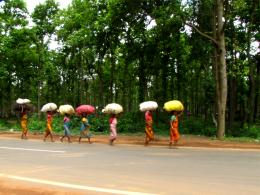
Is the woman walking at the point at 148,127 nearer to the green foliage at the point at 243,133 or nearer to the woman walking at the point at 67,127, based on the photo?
the woman walking at the point at 67,127

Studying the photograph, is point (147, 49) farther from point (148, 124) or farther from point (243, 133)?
point (148, 124)

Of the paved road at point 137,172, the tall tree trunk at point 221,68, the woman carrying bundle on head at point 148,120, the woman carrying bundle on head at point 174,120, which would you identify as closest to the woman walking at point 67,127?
the woman carrying bundle on head at point 148,120

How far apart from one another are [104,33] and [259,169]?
2478 cm

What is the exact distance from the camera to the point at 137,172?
11992mm

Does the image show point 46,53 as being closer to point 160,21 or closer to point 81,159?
point 160,21

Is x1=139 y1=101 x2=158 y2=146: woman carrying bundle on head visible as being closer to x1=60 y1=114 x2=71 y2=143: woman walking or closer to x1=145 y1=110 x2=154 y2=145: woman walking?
x1=145 y1=110 x2=154 y2=145: woman walking

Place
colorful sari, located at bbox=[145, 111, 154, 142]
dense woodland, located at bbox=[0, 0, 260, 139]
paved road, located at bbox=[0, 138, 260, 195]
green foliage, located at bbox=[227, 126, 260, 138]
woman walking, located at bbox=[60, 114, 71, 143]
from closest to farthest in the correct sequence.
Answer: paved road, located at bbox=[0, 138, 260, 195]
colorful sari, located at bbox=[145, 111, 154, 142]
woman walking, located at bbox=[60, 114, 71, 143]
dense woodland, located at bbox=[0, 0, 260, 139]
green foliage, located at bbox=[227, 126, 260, 138]

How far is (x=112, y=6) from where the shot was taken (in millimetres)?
30031

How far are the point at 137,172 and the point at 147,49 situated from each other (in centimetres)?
2389

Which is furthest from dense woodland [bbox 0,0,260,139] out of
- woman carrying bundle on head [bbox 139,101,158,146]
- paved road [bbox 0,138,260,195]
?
paved road [bbox 0,138,260,195]

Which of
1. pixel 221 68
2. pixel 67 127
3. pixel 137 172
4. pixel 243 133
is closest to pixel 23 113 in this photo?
pixel 67 127

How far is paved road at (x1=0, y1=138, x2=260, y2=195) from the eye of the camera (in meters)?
9.56

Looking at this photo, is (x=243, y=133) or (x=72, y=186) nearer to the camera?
(x=72, y=186)

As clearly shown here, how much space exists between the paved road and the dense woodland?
1018cm
